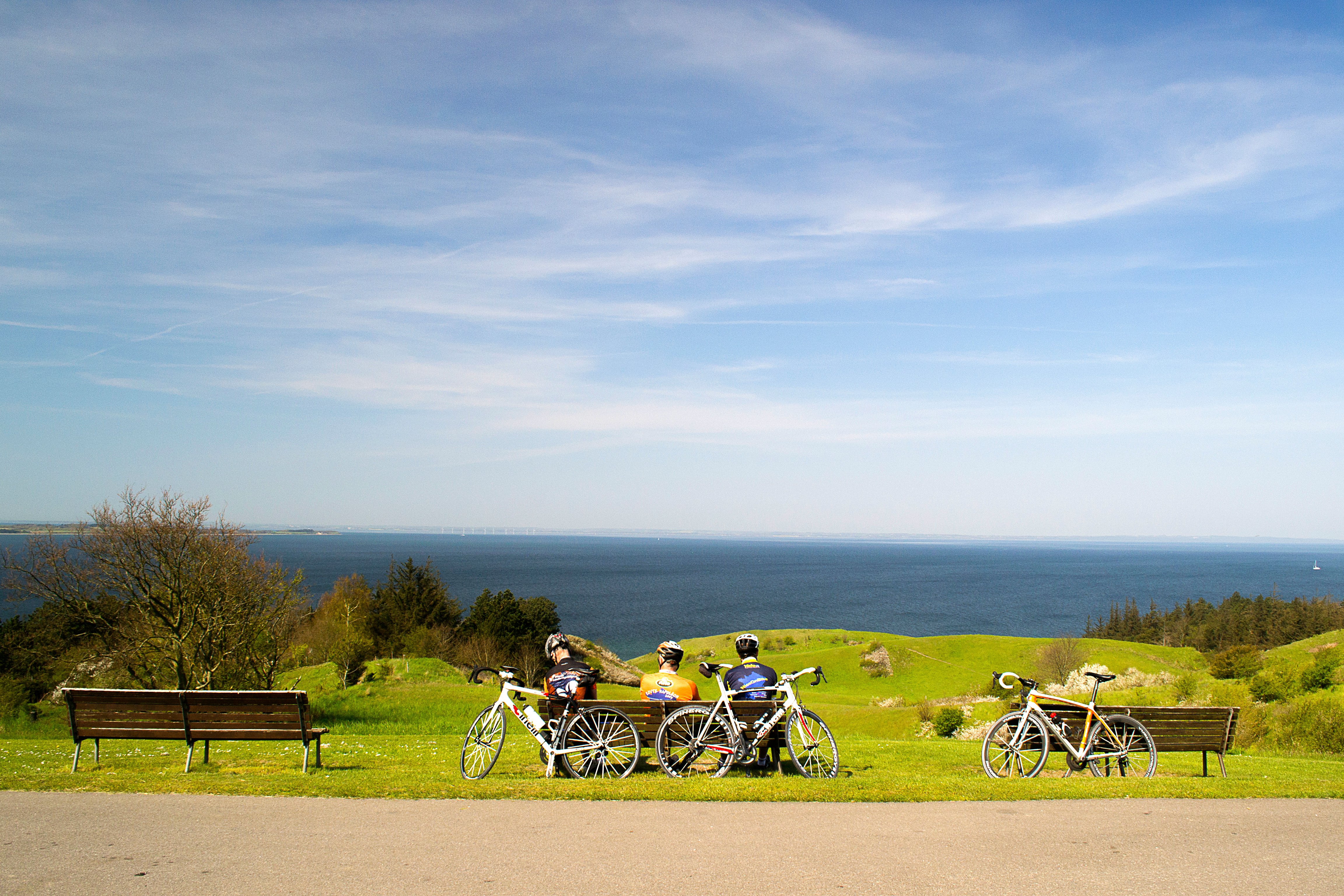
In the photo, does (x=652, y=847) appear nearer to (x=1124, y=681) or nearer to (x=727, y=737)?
(x=727, y=737)

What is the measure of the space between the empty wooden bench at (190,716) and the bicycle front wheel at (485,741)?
6.38ft

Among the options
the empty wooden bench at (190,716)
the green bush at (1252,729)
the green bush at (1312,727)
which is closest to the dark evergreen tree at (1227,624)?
the green bush at (1252,729)

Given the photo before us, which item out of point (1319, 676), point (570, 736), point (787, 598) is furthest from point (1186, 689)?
point (787, 598)

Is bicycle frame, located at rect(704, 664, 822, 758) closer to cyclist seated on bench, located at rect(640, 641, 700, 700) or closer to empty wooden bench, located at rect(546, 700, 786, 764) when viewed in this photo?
empty wooden bench, located at rect(546, 700, 786, 764)

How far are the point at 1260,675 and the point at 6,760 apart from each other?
30285mm

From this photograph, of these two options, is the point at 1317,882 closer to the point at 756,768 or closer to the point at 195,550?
the point at 756,768

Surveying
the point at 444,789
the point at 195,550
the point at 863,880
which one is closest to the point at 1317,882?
the point at 863,880

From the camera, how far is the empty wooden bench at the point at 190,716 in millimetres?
9828

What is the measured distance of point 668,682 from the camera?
9.91 m

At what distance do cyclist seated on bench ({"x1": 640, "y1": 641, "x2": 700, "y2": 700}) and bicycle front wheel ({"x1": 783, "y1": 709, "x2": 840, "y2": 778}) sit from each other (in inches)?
47.2

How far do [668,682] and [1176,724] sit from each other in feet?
19.9

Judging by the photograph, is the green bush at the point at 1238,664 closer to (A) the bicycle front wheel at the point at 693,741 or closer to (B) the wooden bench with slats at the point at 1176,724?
(B) the wooden bench with slats at the point at 1176,724

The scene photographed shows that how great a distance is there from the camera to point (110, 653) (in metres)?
24.1

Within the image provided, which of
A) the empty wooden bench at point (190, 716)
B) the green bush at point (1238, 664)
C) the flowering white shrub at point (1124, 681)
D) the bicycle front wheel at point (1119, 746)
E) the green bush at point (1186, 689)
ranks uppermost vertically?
the empty wooden bench at point (190, 716)
